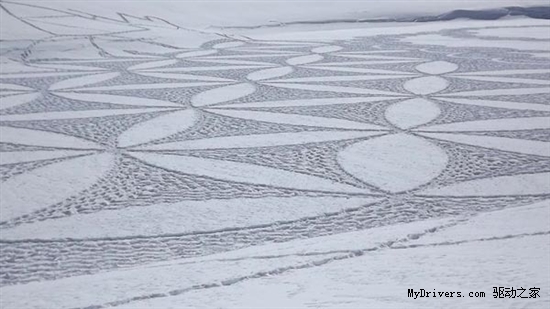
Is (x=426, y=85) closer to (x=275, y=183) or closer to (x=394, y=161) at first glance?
(x=394, y=161)

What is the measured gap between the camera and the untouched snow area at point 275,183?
1.37 metres

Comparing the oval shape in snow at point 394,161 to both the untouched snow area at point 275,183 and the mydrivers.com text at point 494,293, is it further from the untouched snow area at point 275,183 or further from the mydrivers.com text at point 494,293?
the mydrivers.com text at point 494,293

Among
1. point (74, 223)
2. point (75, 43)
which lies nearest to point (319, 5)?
point (75, 43)

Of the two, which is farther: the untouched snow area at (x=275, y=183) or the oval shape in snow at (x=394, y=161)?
the oval shape in snow at (x=394, y=161)

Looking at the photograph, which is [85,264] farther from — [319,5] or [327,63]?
[319,5]

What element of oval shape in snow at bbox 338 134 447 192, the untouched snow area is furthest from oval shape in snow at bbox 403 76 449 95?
oval shape in snow at bbox 338 134 447 192

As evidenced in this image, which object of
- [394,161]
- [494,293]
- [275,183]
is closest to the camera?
[494,293]

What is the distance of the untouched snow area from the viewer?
137cm

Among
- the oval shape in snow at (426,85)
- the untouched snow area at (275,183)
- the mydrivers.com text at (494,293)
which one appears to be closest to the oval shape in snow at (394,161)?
the untouched snow area at (275,183)

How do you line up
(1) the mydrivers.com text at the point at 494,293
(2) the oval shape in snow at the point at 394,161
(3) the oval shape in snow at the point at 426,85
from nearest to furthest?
(1) the mydrivers.com text at the point at 494,293 < (2) the oval shape in snow at the point at 394,161 < (3) the oval shape in snow at the point at 426,85

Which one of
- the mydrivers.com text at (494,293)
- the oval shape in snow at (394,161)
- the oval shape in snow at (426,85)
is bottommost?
the oval shape in snow at (426,85)

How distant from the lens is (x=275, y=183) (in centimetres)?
214

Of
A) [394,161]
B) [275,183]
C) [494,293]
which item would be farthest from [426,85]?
[494,293]

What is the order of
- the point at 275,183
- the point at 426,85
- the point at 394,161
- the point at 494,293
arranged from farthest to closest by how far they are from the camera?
1. the point at 426,85
2. the point at 394,161
3. the point at 275,183
4. the point at 494,293
